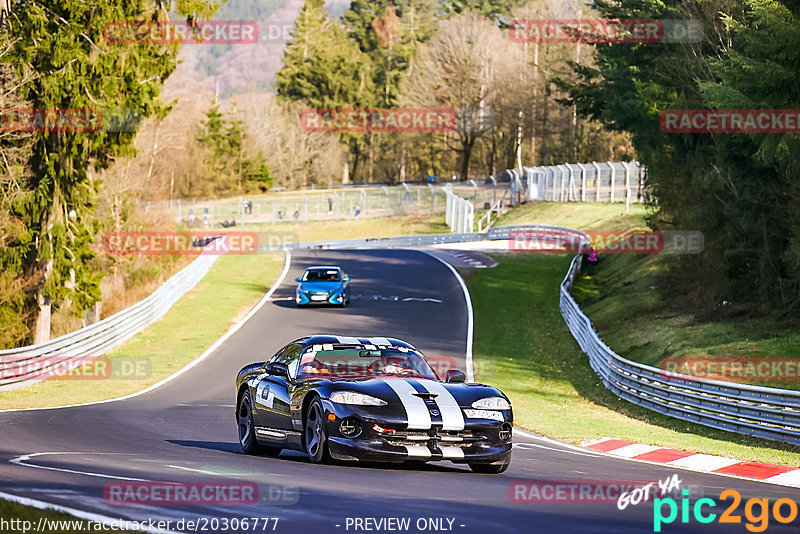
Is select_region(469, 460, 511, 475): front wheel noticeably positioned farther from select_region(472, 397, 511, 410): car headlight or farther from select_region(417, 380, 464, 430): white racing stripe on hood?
select_region(417, 380, 464, 430): white racing stripe on hood

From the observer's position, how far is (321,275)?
39906mm

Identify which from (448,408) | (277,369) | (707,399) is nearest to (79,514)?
(448,408)

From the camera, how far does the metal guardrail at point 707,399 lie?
18.9 metres

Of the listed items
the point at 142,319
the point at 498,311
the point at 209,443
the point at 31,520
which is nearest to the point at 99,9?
the point at 142,319

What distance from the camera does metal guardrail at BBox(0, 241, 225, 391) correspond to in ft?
86.5

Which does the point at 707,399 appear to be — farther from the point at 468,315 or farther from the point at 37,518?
the point at 468,315

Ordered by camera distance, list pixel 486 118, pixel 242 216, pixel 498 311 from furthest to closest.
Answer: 1. pixel 486 118
2. pixel 242 216
3. pixel 498 311

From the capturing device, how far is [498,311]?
129 feet

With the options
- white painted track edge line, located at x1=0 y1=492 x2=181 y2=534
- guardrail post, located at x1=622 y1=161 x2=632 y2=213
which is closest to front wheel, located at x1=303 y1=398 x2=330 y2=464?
white painted track edge line, located at x1=0 y1=492 x2=181 y2=534

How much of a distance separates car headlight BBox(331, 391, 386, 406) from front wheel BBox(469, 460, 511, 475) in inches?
56.4

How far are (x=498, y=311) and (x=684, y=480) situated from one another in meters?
27.2

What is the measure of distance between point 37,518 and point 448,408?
16.3ft

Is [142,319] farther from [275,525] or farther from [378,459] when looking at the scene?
[275,525]

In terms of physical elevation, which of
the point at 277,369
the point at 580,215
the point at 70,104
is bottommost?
the point at 277,369
